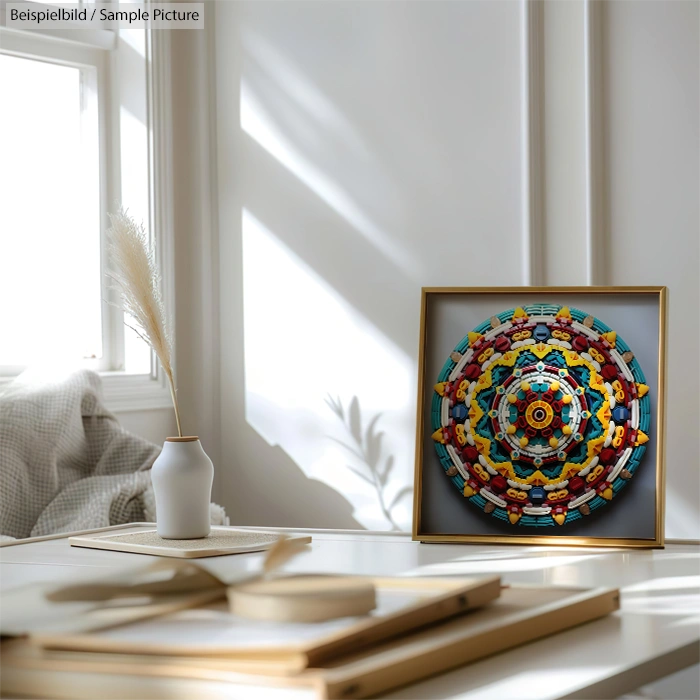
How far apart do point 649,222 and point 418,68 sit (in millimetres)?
768

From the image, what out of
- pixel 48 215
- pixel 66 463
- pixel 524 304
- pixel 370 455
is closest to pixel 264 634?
pixel 524 304

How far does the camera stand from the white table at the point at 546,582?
2.02 ft

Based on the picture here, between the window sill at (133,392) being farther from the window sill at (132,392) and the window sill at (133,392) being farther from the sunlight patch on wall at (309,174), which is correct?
the sunlight patch on wall at (309,174)

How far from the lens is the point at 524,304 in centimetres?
135

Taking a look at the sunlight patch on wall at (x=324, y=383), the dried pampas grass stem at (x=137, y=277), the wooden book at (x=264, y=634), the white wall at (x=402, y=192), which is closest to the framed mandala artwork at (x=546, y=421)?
the dried pampas grass stem at (x=137, y=277)

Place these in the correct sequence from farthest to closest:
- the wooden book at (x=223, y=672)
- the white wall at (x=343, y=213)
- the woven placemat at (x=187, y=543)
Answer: the white wall at (x=343, y=213)
the woven placemat at (x=187, y=543)
the wooden book at (x=223, y=672)

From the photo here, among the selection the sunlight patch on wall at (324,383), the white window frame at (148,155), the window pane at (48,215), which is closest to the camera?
the sunlight patch on wall at (324,383)

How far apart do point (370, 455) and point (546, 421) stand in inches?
60.8

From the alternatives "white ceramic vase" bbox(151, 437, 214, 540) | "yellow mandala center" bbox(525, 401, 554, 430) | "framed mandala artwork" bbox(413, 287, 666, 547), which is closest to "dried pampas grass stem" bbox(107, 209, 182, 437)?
"white ceramic vase" bbox(151, 437, 214, 540)

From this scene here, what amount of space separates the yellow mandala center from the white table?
158mm

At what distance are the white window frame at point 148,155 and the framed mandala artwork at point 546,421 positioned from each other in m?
1.81

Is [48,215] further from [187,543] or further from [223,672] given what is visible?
[223,672]

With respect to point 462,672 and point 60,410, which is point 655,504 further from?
point 60,410

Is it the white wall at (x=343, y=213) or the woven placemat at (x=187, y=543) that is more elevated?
the white wall at (x=343, y=213)
